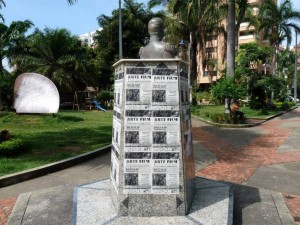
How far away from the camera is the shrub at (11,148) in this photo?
8523 millimetres

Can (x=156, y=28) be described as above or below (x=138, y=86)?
above

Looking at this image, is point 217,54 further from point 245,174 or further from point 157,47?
point 157,47

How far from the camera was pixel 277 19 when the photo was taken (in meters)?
35.4

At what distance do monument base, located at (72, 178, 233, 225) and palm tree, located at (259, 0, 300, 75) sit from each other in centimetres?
3250

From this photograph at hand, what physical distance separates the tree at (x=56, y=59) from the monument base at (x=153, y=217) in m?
24.9

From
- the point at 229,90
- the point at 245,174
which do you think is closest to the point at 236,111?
the point at 229,90

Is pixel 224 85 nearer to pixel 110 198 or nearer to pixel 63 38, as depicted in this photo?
pixel 110 198

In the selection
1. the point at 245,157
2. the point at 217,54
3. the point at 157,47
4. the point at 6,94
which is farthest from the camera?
the point at 217,54

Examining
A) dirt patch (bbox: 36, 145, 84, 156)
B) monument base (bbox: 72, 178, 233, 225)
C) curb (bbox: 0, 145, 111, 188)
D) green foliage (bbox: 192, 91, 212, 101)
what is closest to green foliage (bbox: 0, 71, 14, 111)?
dirt patch (bbox: 36, 145, 84, 156)

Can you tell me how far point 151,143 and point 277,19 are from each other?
35.7 metres

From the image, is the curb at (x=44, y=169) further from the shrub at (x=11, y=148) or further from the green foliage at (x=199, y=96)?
the green foliage at (x=199, y=96)

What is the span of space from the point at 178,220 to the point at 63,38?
2875cm

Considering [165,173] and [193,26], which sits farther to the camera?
[193,26]

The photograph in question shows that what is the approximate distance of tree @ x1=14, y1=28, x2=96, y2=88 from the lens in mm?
29281
